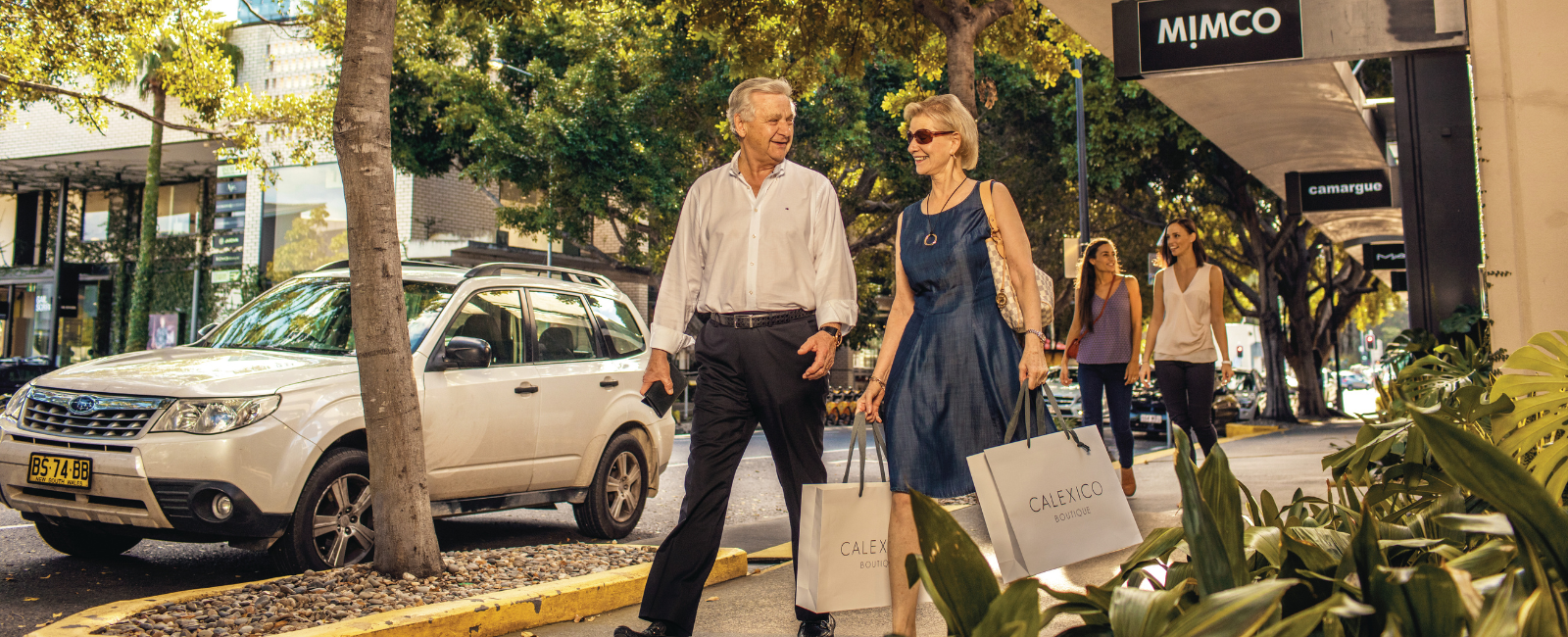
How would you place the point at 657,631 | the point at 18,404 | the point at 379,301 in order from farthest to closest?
the point at 18,404 → the point at 379,301 → the point at 657,631

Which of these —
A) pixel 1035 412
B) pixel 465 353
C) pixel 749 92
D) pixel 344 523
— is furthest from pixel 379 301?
pixel 1035 412

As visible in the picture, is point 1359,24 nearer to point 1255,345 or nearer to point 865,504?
point 865,504

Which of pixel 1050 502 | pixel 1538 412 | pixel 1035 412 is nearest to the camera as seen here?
pixel 1538 412

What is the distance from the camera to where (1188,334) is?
7016 mm

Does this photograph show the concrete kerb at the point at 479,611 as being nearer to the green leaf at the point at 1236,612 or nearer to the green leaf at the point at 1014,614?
the green leaf at the point at 1014,614

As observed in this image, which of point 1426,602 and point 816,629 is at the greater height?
point 1426,602

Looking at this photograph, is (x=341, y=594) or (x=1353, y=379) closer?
(x=341, y=594)

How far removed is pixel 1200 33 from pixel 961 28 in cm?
201

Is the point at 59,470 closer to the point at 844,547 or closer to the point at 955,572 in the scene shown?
the point at 844,547

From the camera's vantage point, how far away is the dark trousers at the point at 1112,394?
7078mm

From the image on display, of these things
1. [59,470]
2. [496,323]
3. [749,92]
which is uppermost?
[749,92]

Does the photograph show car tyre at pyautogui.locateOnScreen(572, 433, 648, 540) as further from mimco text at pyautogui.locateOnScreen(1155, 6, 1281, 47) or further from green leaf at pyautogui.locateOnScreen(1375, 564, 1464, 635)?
green leaf at pyautogui.locateOnScreen(1375, 564, 1464, 635)

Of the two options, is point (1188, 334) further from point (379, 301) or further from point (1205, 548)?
point (1205, 548)

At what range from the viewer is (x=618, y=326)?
25.3 feet
